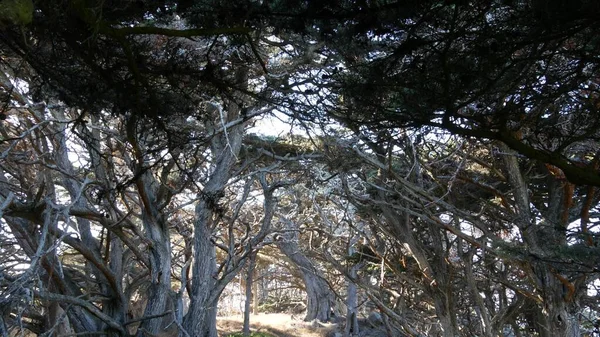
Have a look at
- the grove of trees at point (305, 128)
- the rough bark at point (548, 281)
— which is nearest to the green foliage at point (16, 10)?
the grove of trees at point (305, 128)

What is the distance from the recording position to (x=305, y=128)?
3572 millimetres

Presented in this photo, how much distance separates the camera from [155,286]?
259 inches

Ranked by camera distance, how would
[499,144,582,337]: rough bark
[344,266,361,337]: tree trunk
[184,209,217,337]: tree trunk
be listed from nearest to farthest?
[499,144,582,337]: rough bark
[184,209,217,337]: tree trunk
[344,266,361,337]: tree trunk

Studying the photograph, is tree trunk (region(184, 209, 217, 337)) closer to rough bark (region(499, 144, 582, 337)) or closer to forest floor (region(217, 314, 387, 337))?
rough bark (region(499, 144, 582, 337))

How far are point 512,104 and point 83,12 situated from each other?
8.19 feet

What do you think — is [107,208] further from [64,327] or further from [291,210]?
[291,210]

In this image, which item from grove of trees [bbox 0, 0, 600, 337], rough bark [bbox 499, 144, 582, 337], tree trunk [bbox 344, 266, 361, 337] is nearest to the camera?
grove of trees [bbox 0, 0, 600, 337]

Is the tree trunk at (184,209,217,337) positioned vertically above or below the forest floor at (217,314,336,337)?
above

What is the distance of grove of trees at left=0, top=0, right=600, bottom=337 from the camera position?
9.68 feet

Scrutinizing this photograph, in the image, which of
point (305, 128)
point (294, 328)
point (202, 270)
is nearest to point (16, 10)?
point (305, 128)

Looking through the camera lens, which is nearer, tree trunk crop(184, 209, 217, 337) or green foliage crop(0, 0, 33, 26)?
green foliage crop(0, 0, 33, 26)

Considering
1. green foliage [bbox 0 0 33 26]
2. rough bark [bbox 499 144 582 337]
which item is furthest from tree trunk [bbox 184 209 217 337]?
green foliage [bbox 0 0 33 26]

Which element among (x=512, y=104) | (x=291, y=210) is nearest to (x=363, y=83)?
(x=512, y=104)

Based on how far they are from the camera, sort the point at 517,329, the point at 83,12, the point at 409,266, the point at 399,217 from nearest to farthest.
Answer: the point at 83,12, the point at 399,217, the point at 409,266, the point at 517,329
